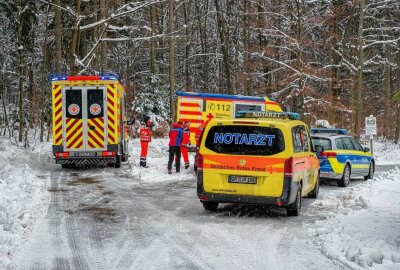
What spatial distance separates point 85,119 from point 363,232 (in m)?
11.4

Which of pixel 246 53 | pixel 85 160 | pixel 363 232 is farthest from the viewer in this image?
pixel 246 53

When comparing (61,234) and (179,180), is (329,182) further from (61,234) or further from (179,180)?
(61,234)

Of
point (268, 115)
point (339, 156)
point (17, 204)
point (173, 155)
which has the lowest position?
point (17, 204)

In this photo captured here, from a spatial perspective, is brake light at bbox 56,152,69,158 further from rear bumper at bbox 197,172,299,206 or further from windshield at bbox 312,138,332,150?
rear bumper at bbox 197,172,299,206

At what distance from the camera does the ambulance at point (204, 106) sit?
22484 mm

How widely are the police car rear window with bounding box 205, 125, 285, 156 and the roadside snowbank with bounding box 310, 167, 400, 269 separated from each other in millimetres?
1617

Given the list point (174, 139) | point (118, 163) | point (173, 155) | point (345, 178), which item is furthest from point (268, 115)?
point (118, 163)

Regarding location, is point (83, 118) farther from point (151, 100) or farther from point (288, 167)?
point (151, 100)

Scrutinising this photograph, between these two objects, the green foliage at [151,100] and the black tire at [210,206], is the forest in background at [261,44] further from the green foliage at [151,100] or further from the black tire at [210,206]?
the black tire at [210,206]

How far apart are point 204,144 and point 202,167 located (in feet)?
1.51

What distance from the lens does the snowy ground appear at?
22.6 feet

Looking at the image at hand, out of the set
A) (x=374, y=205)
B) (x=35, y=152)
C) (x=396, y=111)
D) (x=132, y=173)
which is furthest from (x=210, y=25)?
(x=374, y=205)

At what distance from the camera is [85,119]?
17.5 metres

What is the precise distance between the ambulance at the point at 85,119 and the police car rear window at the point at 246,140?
7860 millimetres
